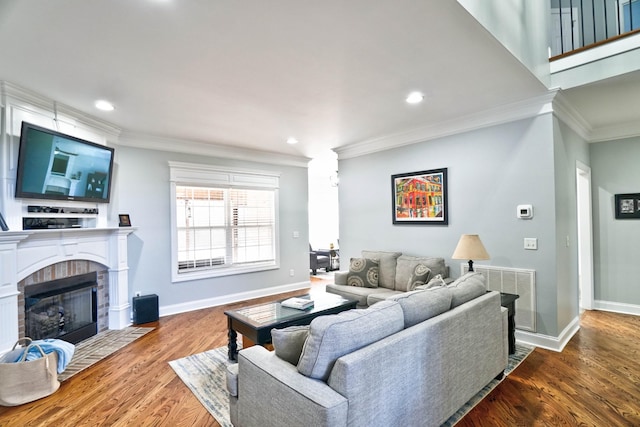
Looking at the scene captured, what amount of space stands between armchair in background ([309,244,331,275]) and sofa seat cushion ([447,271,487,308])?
224 inches

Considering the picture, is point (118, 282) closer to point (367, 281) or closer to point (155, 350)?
point (155, 350)

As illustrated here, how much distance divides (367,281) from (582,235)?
3.20 meters

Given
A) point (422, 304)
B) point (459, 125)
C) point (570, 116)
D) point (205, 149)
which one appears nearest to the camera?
point (422, 304)

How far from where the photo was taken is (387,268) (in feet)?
14.8

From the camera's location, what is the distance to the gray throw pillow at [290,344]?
178cm

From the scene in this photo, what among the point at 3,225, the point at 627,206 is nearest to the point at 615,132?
the point at 627,206

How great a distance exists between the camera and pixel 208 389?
268 centimetres

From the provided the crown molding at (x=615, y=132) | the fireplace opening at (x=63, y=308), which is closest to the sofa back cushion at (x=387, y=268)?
the crown molding at (x=615, y=132)

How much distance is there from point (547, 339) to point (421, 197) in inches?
84.6

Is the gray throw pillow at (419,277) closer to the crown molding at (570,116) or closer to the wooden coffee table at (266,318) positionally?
the wooden coffee table at (266,318)

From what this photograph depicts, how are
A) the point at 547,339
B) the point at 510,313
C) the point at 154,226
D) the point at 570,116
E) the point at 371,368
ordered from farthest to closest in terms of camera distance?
the point at 154,226 → the point at 570,116 → the point at 547,339 → the point at 510,313 → the point at 371,368

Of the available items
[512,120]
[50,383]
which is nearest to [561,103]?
[512,120]

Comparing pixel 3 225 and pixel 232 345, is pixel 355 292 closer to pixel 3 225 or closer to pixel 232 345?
pixel 232 345

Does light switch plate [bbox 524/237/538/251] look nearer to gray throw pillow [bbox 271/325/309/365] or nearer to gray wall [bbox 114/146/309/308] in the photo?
gray throw pillow [bbox 271/325/309/365]
